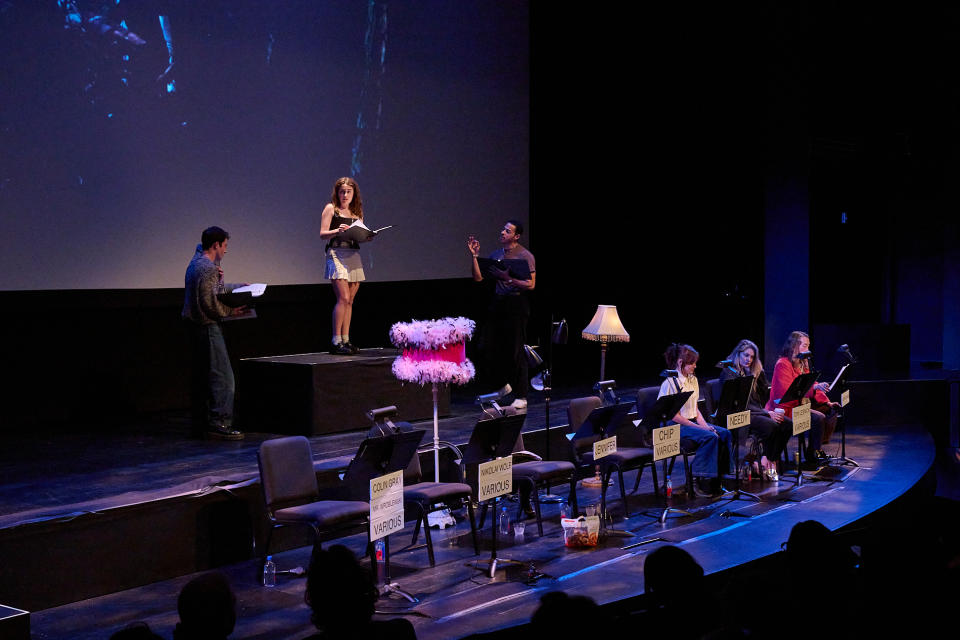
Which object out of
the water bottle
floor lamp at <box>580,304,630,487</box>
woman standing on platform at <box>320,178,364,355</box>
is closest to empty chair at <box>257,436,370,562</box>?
the water bottle

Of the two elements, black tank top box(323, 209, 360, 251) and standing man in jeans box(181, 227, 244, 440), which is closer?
standing man in jeans box(181, 227, 244, 440)

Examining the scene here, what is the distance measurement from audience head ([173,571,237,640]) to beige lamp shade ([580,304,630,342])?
5145 millimetres

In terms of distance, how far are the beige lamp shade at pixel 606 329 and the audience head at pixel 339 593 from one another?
4.92 metres

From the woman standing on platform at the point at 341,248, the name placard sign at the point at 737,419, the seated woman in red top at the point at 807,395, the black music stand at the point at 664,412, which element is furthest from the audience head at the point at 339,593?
the seated woman in red top at the point at 807,395

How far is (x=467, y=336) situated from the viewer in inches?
270

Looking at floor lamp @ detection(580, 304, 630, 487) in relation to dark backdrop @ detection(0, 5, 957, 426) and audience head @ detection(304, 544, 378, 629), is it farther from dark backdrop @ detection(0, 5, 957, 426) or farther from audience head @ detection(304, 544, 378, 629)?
audience head @ detection(304, 544, 378, 629)

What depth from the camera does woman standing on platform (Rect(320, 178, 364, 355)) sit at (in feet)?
25.6

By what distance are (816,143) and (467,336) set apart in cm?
842

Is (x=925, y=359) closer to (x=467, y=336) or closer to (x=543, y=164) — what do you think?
(x=543, y=164)

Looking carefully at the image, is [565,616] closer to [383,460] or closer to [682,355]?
[383,460]

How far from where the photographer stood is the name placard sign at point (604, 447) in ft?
21.8

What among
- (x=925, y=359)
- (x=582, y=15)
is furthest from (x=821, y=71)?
(x=925, y=359)

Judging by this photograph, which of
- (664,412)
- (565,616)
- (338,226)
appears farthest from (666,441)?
(565,616)

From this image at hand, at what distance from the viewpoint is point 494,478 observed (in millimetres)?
5766
